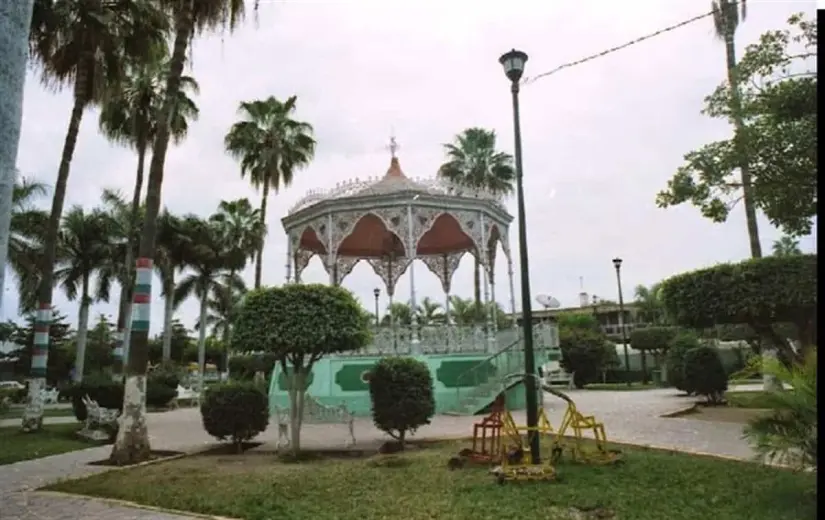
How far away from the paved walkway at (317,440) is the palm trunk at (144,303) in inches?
26.0

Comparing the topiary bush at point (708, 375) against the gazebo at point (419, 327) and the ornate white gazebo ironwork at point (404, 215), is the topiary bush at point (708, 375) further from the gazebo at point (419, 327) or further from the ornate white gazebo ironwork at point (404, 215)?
the ornate white gazebo ironwork at point (404, 215)

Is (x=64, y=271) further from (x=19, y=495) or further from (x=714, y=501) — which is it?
(x=714, y=501)

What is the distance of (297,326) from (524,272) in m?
3.85

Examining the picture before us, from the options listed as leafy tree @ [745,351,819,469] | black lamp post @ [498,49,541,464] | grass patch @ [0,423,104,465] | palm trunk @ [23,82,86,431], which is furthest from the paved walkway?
leafy tree @ [745,351,819,469]

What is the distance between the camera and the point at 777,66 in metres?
12.0

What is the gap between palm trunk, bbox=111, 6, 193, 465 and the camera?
34.3 ft

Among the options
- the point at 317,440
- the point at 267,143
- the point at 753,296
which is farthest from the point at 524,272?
the point at 267,143

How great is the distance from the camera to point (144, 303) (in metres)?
11.2

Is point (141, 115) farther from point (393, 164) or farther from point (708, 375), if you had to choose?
point (708, 375)

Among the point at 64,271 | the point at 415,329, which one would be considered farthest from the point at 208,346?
the point at 415,329

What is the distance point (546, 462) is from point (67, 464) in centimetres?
791

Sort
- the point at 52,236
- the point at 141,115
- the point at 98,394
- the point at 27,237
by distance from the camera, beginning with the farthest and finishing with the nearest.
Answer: the point at 27,237, the point at 141,115, the point at 98,394, the point at 52,236

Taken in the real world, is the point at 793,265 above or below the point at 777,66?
below

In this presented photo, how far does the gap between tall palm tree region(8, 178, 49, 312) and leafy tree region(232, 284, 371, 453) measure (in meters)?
22.9
